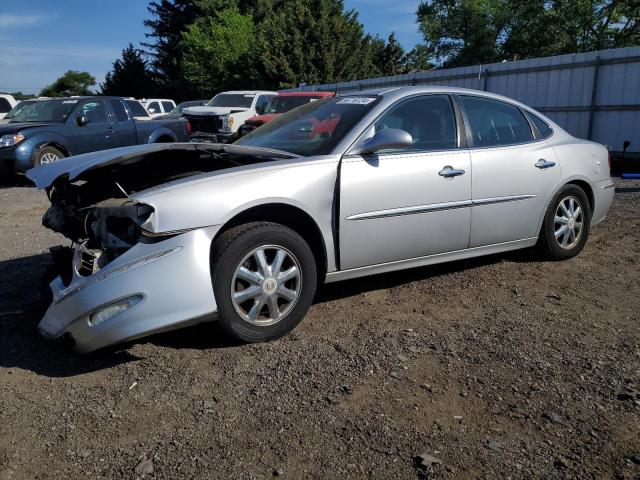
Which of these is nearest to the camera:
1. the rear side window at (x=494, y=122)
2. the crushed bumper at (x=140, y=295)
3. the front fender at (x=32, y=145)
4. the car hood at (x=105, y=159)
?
the crushed bumper at (x=140, y=295)

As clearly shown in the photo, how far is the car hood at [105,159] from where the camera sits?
3574 mm

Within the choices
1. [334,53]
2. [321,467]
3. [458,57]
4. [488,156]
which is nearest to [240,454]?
[321,467]

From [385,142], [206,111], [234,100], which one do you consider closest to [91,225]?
[385,142]

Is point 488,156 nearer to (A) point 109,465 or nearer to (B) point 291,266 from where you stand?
(B) point 291,266

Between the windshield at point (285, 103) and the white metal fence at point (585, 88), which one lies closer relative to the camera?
the white metal fence at point (585, 88)

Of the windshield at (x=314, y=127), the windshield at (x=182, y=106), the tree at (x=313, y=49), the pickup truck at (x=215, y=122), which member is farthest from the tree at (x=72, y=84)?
the windshield at (x=314, y=127)

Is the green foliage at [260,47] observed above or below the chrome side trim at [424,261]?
above

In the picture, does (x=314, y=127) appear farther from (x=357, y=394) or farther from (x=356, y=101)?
(x=357, y=394)

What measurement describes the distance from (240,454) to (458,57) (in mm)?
42162

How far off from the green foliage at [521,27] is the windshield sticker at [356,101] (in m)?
29.7

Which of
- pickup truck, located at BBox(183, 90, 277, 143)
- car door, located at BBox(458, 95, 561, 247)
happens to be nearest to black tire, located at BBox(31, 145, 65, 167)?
pickup truck, located at BBox(183, 90, 277, 143)

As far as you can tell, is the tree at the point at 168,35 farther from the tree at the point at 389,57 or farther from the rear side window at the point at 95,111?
the rear side window at the point at 95,111

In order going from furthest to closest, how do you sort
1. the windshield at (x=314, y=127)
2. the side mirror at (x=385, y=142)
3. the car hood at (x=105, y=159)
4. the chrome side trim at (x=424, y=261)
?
the windshield at (x=314, y=127) < the chrome side trim at (x=424, y=261) < the side mirror at (x=385, y=142) < the car hood at (x=105, y=159)

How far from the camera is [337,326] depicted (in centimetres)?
381
